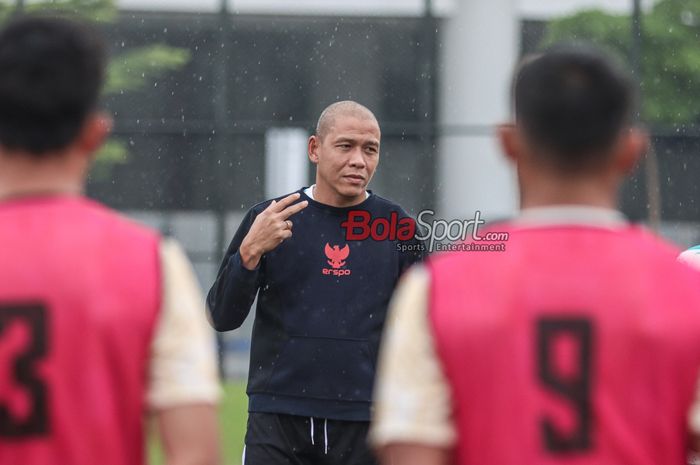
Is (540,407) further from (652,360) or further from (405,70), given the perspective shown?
(405,70)

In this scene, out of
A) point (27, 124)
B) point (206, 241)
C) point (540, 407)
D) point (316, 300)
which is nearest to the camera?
point (540, 407)

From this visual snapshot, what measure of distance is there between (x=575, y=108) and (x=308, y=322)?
3358mm

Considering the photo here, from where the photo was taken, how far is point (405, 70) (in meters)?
19.5

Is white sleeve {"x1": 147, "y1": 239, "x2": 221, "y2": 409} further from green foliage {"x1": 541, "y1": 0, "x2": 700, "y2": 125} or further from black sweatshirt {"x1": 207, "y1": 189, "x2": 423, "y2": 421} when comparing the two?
green foliage {"x1": 541, "y1": 0, "x2": 700, "y2": 125}

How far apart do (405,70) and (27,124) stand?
16991mm

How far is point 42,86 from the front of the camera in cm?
271

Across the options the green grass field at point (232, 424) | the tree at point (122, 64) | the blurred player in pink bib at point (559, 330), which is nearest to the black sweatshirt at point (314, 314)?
the blurred player in pink bib at point (559, 330)

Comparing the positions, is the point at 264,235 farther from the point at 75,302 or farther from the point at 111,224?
the point at 75,302

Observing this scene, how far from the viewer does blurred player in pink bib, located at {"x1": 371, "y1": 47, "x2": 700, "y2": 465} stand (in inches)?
99.6

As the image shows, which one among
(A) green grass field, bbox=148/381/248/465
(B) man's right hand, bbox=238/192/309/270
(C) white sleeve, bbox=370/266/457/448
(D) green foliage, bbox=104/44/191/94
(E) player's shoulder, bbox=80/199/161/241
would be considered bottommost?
(A) green grass field, bbox=148/381/248/465

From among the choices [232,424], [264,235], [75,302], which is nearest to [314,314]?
[264,235]

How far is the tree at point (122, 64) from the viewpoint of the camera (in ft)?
64.1

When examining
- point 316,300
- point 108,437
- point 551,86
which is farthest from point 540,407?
point 316,300

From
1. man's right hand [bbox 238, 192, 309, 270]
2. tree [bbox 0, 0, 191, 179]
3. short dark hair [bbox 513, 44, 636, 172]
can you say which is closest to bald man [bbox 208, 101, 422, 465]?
man's right hand [bbox 238, 192, 309, 270]
